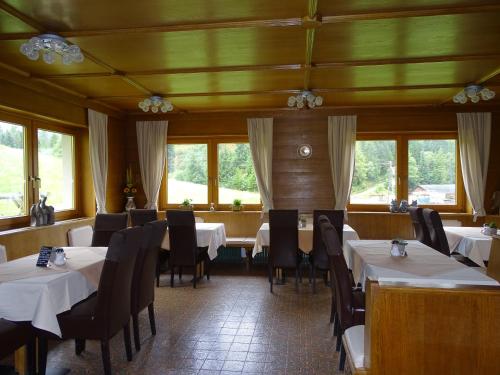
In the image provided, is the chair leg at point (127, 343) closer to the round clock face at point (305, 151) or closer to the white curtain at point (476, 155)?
the round clock face at point (305, 151)

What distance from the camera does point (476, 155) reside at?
19.9ft

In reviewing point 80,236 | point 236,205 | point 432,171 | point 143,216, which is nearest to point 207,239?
point 143,216

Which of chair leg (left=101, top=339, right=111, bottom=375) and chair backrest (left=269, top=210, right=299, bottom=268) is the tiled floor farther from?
chair backrest (left=269, top=210, right=299, bottom=268)

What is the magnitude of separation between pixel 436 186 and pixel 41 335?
602 centimetres

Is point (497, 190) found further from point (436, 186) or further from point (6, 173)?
point (6, 173)

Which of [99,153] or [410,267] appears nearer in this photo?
[410,267]

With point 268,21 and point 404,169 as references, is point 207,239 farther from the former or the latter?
point 404,169

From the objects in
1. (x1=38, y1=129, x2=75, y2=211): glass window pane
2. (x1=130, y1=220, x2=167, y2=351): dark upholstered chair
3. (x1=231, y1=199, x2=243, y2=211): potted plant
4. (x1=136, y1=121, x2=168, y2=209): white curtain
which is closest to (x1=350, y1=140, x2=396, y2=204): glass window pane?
(x1=231, y1=199, x2=243, y2=211): potted plant

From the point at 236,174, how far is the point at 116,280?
14.5ft

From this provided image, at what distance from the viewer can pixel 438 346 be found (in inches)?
62.9

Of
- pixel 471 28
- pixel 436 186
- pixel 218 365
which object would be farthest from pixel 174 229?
pixel 436 186

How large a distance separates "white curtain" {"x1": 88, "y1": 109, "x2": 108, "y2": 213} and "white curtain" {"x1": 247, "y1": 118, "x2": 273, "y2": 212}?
2.31 metres

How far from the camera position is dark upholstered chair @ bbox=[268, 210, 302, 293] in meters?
4.76

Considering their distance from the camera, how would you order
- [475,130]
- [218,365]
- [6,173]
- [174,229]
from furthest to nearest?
1. [475,130]
2. [174,229]
3. [6,173]
4. [218,365]
